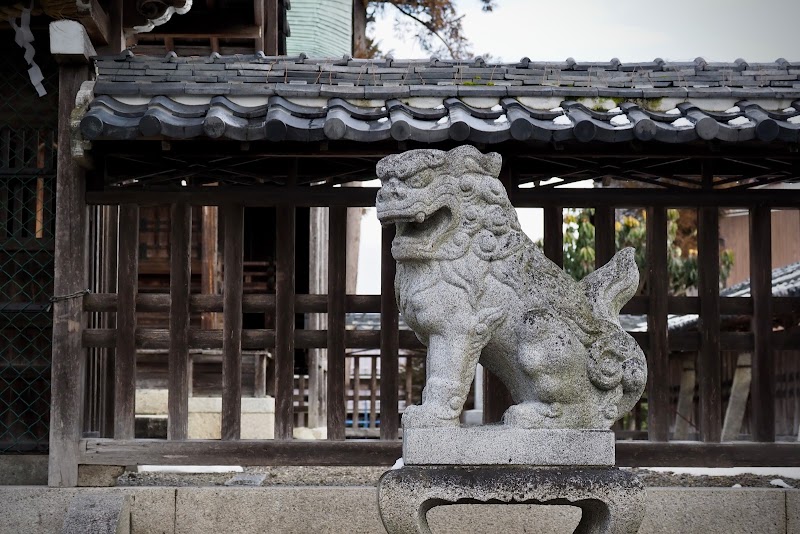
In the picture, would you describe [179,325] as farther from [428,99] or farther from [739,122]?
[739,122]

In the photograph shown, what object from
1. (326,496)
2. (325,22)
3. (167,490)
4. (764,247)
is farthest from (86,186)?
(325,22)

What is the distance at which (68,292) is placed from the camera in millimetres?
8445

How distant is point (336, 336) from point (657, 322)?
2.51 meters

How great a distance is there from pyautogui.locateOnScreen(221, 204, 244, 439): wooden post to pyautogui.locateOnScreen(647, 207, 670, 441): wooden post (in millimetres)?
3183

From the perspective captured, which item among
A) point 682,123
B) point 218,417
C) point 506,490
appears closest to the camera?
point 506,490

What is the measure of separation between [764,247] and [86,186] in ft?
17.5

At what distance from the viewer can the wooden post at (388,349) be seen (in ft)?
28.0

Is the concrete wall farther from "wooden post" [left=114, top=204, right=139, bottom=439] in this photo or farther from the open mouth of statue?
the open mouth of statue

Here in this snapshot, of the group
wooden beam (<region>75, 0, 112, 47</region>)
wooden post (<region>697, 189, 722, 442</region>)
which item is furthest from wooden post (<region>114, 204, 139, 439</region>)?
wooden post (<region>697, 189, 722, 442</region>)

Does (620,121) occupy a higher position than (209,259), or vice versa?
(620,121)

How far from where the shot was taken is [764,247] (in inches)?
343

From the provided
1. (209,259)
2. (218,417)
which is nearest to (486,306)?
(218,417)

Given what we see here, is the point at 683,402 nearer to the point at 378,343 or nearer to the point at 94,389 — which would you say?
the point at 378,343

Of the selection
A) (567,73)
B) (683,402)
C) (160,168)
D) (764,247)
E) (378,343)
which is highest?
(567,73)
